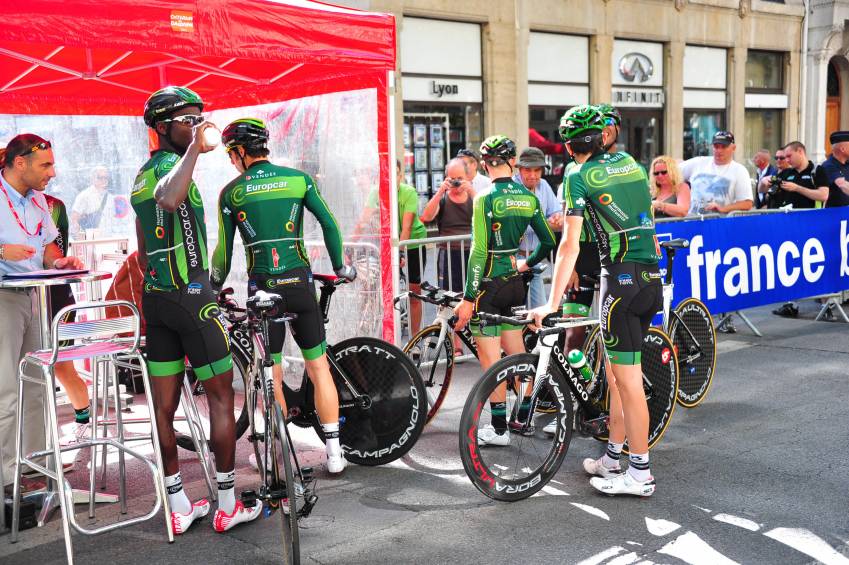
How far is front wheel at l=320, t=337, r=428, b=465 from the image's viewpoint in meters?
5.73

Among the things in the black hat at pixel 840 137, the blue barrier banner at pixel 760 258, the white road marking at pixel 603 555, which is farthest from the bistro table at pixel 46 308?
the black hat at pixel 840 137

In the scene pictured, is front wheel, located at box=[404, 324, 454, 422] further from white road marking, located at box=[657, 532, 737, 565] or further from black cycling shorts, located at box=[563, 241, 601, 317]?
white road marking, located at box=[657, 532, 737, 565]

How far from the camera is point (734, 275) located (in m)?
9.06

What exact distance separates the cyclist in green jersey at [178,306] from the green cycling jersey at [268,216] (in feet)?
1.92

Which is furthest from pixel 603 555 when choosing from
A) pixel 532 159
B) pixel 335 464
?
pixel 532 159

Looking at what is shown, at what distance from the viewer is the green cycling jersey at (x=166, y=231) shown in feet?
14.9

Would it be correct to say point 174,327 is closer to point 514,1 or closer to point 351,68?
point 351,68

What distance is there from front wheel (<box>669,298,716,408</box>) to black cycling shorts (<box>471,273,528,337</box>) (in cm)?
157

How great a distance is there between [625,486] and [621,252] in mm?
1313

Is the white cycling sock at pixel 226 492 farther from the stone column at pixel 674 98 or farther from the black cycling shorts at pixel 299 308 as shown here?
the stone column at pixel 674 98

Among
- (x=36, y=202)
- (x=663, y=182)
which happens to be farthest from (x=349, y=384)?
(x=663, y=182)

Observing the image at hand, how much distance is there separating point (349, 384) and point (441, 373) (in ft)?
2.78

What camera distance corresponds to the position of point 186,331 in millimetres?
4641

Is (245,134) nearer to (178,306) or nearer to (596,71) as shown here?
(178,306)
